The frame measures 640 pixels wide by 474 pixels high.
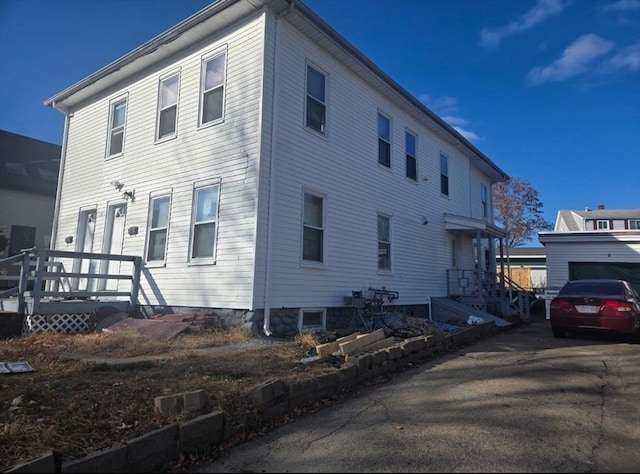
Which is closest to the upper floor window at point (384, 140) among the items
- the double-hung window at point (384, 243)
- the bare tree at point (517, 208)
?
the double-hung window at point (384, 243)

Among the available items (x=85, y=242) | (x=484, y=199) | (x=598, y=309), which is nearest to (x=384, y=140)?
(x=598, y=309)

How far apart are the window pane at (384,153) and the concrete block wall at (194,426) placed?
301 inches

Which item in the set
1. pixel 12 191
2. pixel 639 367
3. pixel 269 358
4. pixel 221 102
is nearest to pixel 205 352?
pixel 269 358

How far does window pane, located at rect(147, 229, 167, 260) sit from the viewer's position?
10.2m

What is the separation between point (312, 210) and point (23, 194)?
19715mm

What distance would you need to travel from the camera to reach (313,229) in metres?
9.64

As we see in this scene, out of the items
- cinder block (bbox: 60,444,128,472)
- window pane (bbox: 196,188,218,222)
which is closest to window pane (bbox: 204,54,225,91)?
window pane (bbox: 196,188,218,222)

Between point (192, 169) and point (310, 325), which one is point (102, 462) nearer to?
point (310, 325)

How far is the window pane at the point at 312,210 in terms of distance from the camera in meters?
9.56

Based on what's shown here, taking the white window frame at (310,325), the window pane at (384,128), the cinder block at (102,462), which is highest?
the window pane at (384,128)

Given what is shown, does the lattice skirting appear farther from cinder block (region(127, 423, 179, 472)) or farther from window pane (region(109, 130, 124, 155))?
cinder block (region(127, 423, 179, 472))

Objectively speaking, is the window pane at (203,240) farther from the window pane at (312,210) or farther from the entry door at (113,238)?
the entry door at (113,238)

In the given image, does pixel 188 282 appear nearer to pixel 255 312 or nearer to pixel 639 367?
pixel 255 312

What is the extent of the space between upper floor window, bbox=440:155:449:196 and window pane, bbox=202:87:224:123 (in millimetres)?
9017
